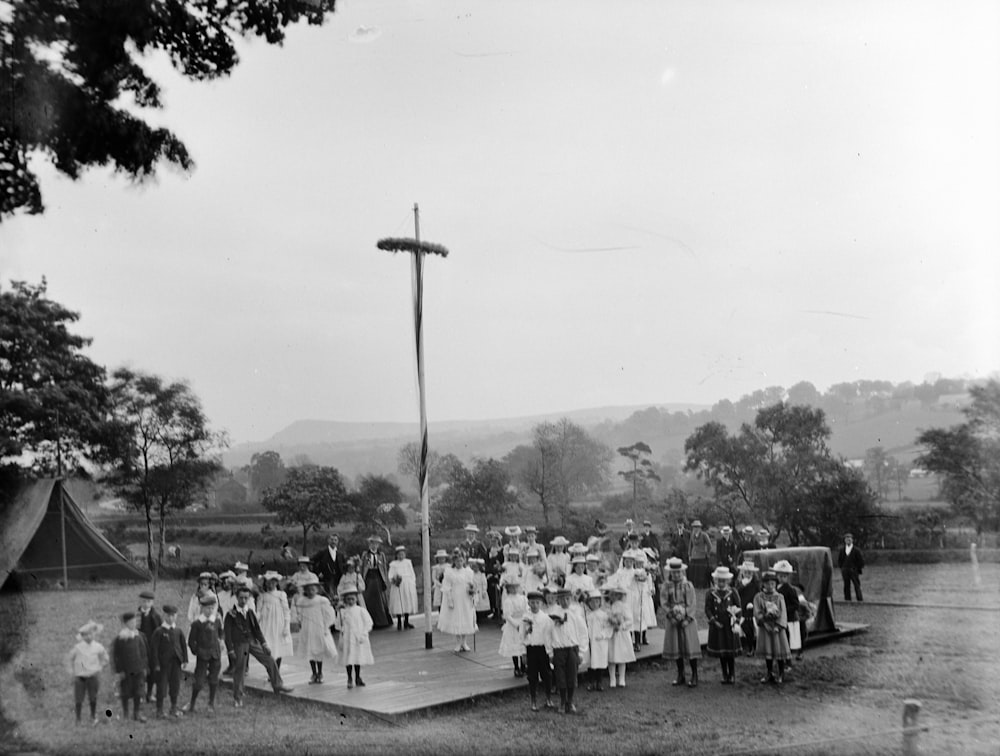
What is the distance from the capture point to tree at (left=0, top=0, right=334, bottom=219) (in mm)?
8891

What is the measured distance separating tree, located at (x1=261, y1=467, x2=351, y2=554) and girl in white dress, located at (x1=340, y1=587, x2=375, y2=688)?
19.0 feet

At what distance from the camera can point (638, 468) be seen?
19.6 metres

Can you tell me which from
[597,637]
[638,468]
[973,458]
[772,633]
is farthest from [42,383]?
[973,458]

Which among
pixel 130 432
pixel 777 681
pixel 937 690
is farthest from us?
pixel 130 432

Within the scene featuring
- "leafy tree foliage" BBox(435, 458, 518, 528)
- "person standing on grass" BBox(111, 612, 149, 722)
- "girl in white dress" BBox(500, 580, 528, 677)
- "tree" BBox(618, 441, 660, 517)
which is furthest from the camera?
"tree" BBox(618, 441, 660, 517)

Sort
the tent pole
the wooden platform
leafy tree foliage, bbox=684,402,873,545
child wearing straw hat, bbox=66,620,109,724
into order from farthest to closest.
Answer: leafy tree foliage, bbox=684,402,873,545, the tent pole, the wooden platform, child wearing straw hat, bbox=66,620,109,724

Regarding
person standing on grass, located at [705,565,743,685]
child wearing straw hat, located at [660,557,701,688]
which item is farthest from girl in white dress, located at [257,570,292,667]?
person standing on grass, located at [705,565,743,685]

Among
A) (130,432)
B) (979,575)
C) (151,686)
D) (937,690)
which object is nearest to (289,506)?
(130,432)

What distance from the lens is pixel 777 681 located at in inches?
417

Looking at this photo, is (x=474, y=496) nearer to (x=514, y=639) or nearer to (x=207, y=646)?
(x=514, y=639)

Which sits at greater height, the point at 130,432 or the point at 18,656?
the point at 130,432

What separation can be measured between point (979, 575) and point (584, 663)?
10116mm

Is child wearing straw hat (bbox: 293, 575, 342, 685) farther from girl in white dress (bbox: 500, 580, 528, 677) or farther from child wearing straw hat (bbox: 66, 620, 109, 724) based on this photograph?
child wearing straw hat (bbox: 66, 620, 109, 724)

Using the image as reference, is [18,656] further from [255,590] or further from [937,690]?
[937,690]
